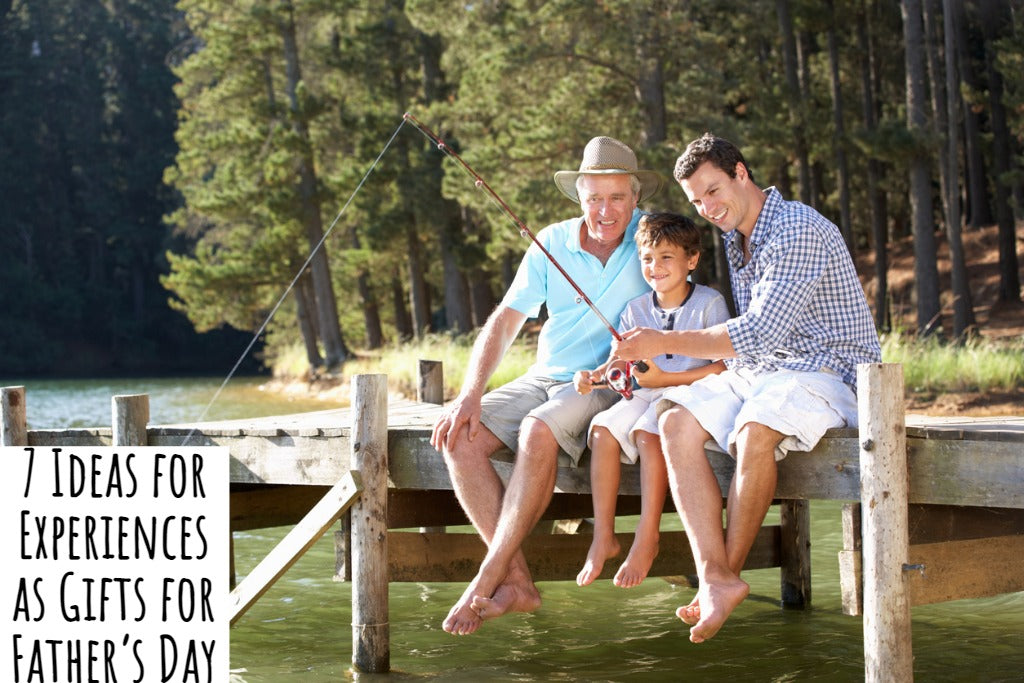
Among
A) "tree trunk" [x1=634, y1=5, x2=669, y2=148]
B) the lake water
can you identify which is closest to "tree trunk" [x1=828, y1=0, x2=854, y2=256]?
"tree trunk" [x1=634, y1=5, x2=669, y2=148]

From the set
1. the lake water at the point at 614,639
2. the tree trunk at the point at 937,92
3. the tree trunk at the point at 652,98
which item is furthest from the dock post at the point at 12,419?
the tree trunk at the point at 937,92

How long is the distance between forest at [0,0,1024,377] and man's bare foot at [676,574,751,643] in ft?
15.4

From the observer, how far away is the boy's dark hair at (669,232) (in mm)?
5297

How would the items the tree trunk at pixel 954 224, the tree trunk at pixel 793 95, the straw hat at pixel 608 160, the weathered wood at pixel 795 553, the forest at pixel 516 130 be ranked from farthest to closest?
the tree trunk at pixel 793 95
the tree trunk at pixel 954 224
the forest at pixel 516 130
the weathered wood at pixel 795 553
the straw hat at pixel 608 160

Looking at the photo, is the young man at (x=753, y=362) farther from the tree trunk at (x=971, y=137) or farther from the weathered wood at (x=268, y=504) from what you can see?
the tree trunk at (x=971, y=137)

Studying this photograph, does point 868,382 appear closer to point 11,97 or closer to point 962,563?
point 962,563

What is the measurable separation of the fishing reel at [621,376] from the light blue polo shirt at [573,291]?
1.68ft

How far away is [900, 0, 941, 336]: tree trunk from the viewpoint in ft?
64.2

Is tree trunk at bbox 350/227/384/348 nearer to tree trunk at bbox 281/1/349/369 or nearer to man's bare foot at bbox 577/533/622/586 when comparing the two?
tree trunk at bbox 281/1/349/369

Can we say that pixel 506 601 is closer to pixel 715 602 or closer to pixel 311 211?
pixel 715 602

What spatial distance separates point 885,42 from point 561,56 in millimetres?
11182

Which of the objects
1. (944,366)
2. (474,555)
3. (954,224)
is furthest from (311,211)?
(474,555)

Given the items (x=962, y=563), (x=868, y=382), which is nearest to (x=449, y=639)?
(x=962, y=563)

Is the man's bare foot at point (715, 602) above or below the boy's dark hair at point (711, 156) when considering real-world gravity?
below
